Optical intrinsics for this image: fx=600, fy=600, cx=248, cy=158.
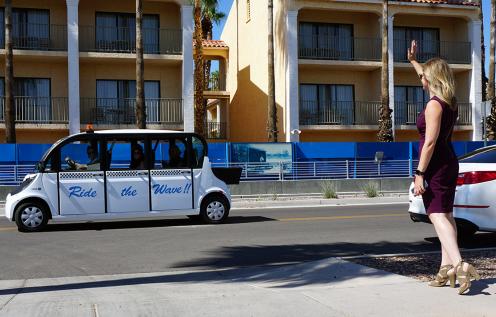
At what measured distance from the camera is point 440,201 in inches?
232

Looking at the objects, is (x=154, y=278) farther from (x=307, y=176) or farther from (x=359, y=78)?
(x=359, y=78)

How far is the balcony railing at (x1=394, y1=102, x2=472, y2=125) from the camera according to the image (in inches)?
1278

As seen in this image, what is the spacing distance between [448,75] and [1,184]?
18650 millimetres

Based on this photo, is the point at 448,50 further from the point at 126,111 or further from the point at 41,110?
the point at 41,110

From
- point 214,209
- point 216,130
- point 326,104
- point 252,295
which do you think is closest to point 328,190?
point 214,209

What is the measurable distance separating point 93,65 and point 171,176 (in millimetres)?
17850

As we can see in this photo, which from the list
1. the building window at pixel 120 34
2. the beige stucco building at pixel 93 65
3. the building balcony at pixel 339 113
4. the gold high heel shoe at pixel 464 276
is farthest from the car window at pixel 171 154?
the building balcony at pixel 339 113

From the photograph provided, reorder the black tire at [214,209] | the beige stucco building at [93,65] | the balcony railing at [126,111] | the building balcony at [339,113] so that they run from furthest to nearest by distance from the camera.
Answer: the building balcony at [339,113] < the balcony railing at [126,111] < the beige stucco building at [93,65] < the black tire at [214,209]

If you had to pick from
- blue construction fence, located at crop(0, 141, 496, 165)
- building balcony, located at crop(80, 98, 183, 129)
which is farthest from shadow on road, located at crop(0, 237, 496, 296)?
building balcony, located at crop(80, 98, 183, 129)

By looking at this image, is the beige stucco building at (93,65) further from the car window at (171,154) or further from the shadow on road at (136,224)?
the car window at (171,154)

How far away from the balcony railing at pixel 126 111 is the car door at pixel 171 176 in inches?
643

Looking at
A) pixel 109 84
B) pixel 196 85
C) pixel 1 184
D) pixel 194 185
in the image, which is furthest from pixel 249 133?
pixel 194 185

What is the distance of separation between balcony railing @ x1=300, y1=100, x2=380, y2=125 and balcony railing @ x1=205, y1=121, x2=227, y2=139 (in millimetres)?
6203

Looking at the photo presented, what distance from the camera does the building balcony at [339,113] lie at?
1225 inches
